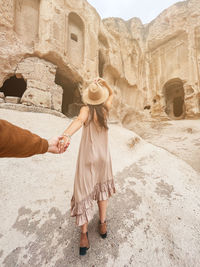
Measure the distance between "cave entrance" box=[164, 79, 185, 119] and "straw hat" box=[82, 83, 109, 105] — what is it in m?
14.7

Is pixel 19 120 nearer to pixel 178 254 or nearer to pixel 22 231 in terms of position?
pixel 22 231

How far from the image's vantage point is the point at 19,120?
11.9ft

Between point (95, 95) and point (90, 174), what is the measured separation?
92 centimetres

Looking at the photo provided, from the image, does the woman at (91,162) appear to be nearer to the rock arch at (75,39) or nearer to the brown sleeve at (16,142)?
the brown sleeve at (16,142)

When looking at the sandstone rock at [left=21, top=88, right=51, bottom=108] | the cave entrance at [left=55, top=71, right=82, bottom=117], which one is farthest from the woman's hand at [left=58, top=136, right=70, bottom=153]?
the cave entrance at [left=55, top=71, right=82, bottom=117]

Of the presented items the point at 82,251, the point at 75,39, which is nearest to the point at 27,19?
the point at 75,39

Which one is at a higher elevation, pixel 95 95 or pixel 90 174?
pixel 95 95

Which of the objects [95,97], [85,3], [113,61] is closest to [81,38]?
[85,3]

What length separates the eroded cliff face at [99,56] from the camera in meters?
5.79

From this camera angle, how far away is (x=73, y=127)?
125 cm

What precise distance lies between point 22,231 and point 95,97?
1.77 metres

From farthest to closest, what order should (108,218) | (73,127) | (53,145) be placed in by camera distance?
(108,218)
(73,127)
(53,145)

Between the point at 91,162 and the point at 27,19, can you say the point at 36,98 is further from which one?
the point at 91,162

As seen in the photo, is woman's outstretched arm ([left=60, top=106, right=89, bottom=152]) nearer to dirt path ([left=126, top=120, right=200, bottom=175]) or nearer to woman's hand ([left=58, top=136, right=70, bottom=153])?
woman's hand ([left=58, top=136, right=70, bottom=153])
